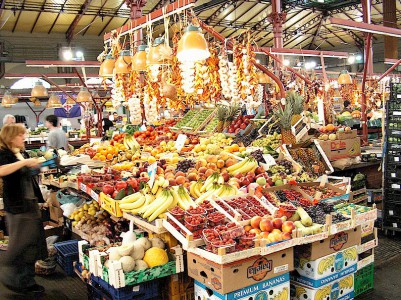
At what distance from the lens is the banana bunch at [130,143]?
6.99 m

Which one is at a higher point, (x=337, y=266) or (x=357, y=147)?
(x=357, y=147)

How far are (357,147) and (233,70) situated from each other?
2362mm

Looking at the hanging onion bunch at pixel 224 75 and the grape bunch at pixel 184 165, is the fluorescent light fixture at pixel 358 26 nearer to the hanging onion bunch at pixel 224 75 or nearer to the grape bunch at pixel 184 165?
the hanging onion bunch at pixel 224 75

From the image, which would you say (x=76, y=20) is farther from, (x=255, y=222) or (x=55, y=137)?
(x=255, y=222)

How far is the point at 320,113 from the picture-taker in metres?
7.40

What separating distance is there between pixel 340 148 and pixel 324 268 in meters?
3.12

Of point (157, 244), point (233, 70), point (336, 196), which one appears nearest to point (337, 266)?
point (336, 196)

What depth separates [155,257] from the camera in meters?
3.53

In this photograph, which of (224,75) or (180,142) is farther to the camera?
(180,142)

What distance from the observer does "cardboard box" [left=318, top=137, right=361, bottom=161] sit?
614 cm

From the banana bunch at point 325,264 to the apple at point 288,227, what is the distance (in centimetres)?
46

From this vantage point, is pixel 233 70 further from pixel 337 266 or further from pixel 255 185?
pixel 337 266

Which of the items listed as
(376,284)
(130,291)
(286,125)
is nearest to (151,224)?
(130,291)

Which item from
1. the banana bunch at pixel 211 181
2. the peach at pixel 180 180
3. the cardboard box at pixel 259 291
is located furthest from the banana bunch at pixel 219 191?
the cardboard box at pixel 259 291
